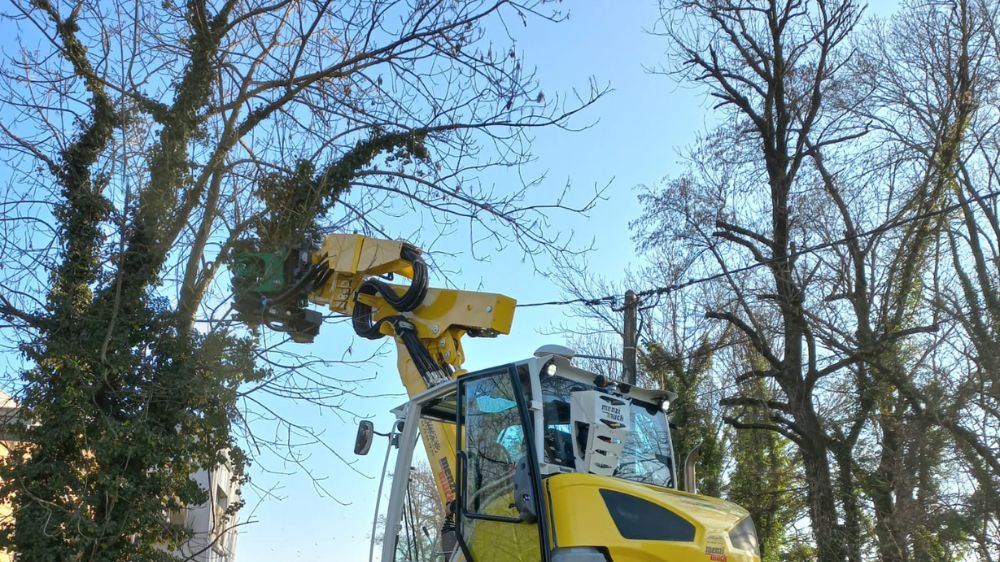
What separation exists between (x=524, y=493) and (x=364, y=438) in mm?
2190

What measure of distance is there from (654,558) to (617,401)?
5.27 ft

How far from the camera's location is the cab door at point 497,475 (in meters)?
6.23

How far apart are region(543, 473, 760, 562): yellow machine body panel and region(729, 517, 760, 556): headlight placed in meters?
0.06

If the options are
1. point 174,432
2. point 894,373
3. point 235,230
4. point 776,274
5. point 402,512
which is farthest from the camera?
point 776,274

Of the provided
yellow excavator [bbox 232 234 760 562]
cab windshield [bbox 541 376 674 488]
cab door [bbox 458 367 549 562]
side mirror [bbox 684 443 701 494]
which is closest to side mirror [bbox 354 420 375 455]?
yellow excavator [bbox 232 234 760 562]

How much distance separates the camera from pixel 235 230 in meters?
9.04

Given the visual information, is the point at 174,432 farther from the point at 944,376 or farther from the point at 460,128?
the point at 944,376

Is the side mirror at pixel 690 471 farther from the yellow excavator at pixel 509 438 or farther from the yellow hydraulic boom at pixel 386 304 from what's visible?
the yellow hydraulic boom at pixel 386 304

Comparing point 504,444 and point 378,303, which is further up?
point 378,303

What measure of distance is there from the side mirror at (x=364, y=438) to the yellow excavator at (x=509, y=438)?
0.02 m

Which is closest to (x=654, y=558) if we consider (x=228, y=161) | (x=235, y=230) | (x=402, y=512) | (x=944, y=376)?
(x=402, y=512)

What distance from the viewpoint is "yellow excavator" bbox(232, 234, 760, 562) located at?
239 inches

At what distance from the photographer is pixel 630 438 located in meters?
7.50

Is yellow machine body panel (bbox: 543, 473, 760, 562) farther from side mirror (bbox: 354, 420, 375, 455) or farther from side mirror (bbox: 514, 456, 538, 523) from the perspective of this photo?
side mirror (bbox: 354, 420, 375, 455)
